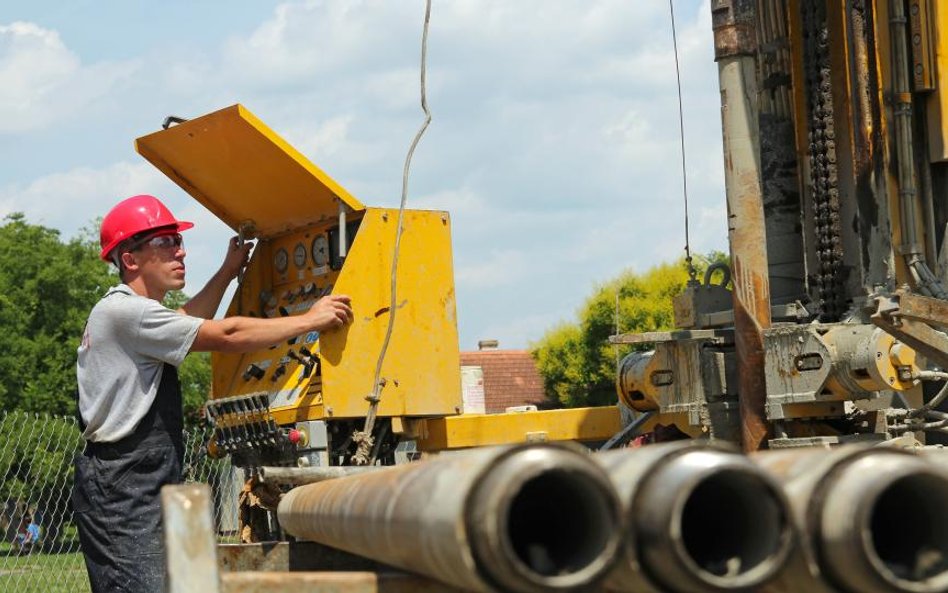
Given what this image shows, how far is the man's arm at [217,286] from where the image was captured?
23.2 feet

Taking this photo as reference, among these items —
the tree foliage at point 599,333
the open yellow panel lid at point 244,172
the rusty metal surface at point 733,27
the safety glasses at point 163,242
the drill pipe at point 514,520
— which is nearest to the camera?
the drill pipe at point 514,520

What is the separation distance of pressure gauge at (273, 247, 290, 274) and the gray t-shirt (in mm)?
2961

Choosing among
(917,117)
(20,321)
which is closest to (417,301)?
(917,117)

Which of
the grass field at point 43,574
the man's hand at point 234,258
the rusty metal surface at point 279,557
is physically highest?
the man's hand at point 234,258

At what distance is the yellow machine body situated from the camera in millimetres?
7602

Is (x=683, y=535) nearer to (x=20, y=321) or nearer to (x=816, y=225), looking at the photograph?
(x=816, y=225)

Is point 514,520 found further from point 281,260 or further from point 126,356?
point 281,260

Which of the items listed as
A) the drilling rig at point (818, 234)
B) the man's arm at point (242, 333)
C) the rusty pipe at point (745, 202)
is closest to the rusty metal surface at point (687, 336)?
the drilling rig at point (818, 234)

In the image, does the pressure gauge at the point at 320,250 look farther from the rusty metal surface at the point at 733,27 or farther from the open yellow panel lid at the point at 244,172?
the rusty metal surface at the point at 733,27

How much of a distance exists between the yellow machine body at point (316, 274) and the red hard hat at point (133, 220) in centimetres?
170

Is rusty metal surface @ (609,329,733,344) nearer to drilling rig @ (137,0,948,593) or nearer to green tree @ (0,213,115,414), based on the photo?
drilling rig @ (137,0,948,593)

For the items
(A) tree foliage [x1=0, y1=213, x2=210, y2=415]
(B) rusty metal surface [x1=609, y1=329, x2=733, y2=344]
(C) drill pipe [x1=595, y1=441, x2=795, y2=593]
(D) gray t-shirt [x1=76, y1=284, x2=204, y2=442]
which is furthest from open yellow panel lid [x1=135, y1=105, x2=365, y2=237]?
(A) tree foliage [x1=0, y1=213, x2=210, y2=415]

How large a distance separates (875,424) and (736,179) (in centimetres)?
143

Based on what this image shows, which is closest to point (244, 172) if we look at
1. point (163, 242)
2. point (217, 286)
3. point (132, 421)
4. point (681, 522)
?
point (217, 286)
